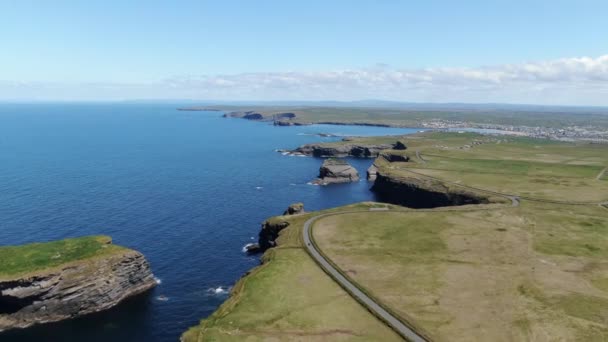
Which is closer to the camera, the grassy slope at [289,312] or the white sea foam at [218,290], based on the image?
the grassy slope at [289,312]

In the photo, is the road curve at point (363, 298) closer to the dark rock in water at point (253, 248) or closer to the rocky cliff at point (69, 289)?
the dark rock in water at point (253, 248)

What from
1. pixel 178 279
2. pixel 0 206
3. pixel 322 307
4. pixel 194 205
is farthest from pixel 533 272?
pixel 0 206

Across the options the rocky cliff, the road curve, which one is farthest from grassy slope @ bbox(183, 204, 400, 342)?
the rocky cliff

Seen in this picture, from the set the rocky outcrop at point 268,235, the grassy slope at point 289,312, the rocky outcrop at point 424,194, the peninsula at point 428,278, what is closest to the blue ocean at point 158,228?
the rocky outcrop at point 268,235

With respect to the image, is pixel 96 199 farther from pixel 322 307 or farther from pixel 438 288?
pixel 438 288

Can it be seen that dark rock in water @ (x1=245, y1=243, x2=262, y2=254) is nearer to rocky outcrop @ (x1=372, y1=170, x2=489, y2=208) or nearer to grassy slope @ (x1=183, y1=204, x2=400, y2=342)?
grassy slope @ (x1=183, y1=204, x2=400, y2=342)

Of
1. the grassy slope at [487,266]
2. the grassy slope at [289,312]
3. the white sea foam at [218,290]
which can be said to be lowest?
the white sea foam at [218,290]

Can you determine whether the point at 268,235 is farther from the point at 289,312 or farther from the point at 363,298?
the point at 289,312
